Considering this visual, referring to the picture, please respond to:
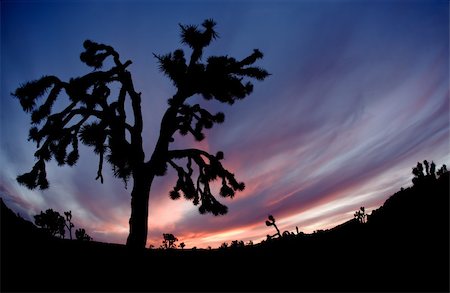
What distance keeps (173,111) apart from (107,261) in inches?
168

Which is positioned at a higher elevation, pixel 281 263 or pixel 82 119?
pixel 82 119

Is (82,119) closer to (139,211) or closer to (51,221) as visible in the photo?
(139,211)

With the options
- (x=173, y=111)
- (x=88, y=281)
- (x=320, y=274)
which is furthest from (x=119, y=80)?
(x=320, y=274)

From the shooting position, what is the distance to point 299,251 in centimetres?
521

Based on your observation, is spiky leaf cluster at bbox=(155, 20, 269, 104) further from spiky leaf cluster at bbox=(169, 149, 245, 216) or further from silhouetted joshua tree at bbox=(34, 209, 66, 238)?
silhouetted joshua tree at bbox=(34, 209, 66, 238)

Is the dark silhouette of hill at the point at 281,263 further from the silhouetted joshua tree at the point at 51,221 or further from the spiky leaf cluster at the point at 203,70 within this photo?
the silhouetted joshua tree at the point at 51,221

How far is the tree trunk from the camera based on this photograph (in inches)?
242

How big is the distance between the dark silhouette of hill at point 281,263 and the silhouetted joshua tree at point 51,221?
81.3ft

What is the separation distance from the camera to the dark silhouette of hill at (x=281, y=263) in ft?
10.9

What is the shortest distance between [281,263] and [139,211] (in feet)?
→ 11.8

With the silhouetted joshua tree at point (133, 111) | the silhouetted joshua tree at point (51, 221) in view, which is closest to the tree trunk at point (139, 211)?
the silhouetted joshua tree at point (133, 111)

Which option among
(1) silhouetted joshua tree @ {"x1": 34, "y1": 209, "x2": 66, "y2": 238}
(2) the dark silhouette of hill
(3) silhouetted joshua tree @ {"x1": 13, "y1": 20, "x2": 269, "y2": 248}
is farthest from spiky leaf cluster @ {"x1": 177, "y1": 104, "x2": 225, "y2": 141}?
(1) silhouetted joshua tree @ {"x1": 34, "y1": 209, "x2": 66, "y2": 238}

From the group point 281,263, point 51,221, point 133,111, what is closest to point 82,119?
point 133,111

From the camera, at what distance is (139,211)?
6.42 m
